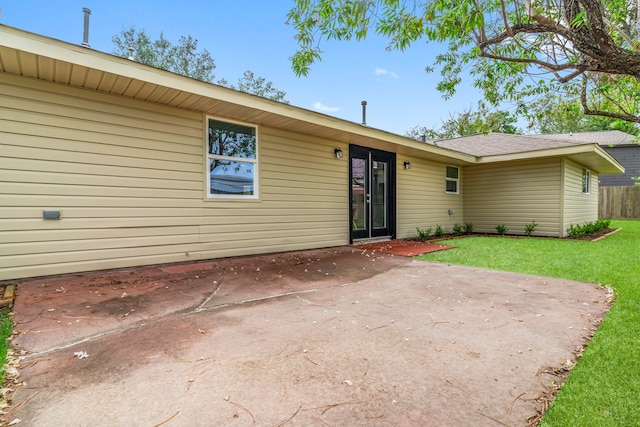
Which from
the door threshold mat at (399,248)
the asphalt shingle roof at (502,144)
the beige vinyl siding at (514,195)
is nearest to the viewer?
the door threshold mat at (399,248)

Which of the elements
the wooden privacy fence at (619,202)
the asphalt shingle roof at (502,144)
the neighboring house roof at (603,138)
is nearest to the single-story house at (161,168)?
the asphalt shingle roof at (502,144)

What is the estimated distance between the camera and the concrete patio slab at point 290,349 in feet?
4.84

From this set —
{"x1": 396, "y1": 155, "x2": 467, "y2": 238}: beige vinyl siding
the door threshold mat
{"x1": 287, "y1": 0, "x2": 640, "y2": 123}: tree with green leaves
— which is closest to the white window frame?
Answer: {"x1": 287, "y1": 0, "x2": 640, "y2": 123}: tree with green leaves

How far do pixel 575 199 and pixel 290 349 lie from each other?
11.5 m

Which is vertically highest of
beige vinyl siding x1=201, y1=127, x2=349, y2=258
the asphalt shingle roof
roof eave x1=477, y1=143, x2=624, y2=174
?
the asphalt shingle roof

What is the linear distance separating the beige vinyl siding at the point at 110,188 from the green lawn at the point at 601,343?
3.50m

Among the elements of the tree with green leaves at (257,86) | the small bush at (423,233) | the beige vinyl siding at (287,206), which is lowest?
the small bush at (423,233)

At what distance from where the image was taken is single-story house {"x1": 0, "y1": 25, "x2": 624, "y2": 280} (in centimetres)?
363

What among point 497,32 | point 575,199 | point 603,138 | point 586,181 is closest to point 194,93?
point 497,32

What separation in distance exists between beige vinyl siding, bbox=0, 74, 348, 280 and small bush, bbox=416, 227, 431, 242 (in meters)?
4.42

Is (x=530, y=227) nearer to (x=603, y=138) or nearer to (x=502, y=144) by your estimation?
(x=502, y=144)

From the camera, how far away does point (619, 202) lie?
16.0 meters

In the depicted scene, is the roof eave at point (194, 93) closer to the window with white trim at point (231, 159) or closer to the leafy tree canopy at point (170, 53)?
the window with white trim at point (231, 159)

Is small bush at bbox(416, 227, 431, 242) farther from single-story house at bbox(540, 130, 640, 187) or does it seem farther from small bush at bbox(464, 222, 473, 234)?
single-story house at bbox(540, 130, 640, 187)
